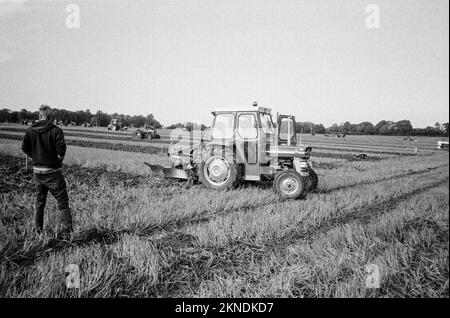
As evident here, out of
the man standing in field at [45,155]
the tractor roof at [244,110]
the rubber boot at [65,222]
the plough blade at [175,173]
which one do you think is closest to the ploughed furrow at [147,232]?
the rubber boot at [65,222]

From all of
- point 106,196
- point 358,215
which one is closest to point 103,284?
point 106,196

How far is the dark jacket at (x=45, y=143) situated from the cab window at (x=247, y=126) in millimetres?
4583

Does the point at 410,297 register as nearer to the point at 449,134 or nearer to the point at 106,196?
the point at 449,134

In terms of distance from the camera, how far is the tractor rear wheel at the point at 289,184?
7398 millimetres

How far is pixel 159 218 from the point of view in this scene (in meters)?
5.32

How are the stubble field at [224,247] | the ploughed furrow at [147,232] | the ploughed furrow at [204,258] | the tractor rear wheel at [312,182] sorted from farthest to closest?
the tractor rear wheel at [312,182], the ploughed furrow at [147,232], the ploughed furrow at [204,258], the stubble field at [224,247]

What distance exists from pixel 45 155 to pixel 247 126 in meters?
4.88

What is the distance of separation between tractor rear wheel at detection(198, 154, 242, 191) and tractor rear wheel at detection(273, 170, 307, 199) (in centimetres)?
107

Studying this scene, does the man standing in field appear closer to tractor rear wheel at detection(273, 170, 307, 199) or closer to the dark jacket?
the dark jacket

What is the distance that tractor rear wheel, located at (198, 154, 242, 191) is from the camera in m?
7.89

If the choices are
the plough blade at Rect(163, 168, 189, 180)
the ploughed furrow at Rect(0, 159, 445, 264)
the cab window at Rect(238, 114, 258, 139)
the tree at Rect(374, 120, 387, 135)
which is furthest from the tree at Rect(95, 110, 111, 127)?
the ploughed furrow at Rect(0, 159, 445, 264)

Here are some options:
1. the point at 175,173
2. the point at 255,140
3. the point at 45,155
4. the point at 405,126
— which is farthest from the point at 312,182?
the point at 405,126

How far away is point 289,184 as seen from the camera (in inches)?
298

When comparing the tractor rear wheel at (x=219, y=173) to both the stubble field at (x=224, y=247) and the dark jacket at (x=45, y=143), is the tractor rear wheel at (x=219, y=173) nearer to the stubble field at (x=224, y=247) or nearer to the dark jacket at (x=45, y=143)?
the stubble field at (x=224, y=247)
